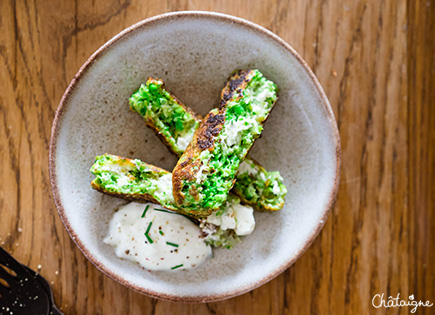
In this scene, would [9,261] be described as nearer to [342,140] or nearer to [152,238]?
[152,238]

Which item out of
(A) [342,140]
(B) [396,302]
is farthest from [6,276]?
(B) [396,302]

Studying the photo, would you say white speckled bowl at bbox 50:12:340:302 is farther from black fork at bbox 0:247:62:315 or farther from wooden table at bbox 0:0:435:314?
black fork at bbox 0:247:62:315

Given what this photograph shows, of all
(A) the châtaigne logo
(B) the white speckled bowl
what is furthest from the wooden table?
(B) the white speckled bowl

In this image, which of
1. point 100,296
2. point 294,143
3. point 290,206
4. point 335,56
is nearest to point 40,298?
point 100,296

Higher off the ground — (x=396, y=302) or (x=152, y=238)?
(x=152, y=238)

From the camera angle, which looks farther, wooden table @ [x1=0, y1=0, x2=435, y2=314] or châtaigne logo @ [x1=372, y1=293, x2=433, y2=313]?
châtaigne logo @ [x1=372, y1=293, x2=433, y2=313]

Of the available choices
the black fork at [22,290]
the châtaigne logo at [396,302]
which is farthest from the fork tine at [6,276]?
the châtaigne logo at [396,302]

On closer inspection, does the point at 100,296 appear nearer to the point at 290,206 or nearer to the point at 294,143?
the point at 290,206
